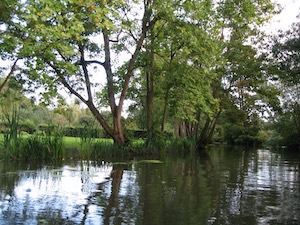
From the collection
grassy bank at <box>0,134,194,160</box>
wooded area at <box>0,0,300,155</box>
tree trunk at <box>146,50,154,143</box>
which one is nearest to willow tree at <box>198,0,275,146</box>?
wooded area at <box>0,0,300,155</box>

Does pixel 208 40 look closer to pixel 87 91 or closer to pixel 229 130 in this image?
pixel 87 91

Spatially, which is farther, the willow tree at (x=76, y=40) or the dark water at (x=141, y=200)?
the willow tree at (x=76, y=40)

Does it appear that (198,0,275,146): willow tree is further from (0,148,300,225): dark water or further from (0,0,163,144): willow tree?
(0,148,300,225): dark water

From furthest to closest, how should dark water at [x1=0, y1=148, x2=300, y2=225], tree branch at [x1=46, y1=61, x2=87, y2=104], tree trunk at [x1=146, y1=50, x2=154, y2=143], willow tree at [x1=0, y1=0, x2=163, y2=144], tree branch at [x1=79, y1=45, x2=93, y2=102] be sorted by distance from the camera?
tree trunk at [x1=146, y1=50, x2=154, y2=143] → tree branch at [x1=79, y1=45, x2=93, y2=102] → tree branch at [x1=46, y1=61, x2=87, y2=104] → willow tree at [x1=0, y1=0, x2=163, y2=144] → dark water at [x1=0, y1=148, x2=300, y2=225]

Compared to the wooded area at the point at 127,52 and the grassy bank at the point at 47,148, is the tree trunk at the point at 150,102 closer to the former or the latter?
the wooded area at the point at 127,52

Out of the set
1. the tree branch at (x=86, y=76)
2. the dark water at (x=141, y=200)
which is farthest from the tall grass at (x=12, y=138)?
the tree branch at (x=86, y=76)

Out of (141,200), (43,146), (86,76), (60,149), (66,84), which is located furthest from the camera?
(86,76)

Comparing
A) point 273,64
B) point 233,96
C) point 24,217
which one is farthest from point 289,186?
point 233,96

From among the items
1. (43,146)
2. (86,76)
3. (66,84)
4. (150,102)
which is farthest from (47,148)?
(150,102)

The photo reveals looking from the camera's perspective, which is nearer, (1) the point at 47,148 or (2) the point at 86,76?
(1) the point at 47,148

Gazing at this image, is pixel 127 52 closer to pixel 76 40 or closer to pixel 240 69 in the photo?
pixel 76 40

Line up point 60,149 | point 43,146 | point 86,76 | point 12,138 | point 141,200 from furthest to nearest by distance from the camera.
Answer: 1. point 86,76
2. point 60,149
3. point 43,146
4. point 12,138
5. point 141,200

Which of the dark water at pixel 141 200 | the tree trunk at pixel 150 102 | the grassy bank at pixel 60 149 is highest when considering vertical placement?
the tree trunk at pixel 150 102

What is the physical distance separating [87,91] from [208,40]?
5.84m
